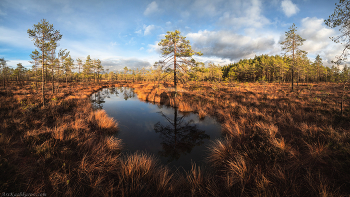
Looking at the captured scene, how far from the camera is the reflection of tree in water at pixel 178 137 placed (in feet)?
18.9

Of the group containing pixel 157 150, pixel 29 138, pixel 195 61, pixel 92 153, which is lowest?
pixel 157 150

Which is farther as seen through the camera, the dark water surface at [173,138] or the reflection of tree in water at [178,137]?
the reflection of tree in water at [178,137]

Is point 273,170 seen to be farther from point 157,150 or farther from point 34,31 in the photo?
point 34,31

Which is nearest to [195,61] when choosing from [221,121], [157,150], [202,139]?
[221,121]

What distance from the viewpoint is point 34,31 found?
9.94 meters

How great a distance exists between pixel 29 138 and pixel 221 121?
10.8 m

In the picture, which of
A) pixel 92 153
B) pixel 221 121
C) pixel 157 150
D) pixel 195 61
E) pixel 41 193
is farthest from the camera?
pixel 195 61

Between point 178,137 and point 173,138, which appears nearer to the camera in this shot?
point 173,138

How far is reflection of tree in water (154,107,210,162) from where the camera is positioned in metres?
5.76

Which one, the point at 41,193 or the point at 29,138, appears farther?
the point at 29,138

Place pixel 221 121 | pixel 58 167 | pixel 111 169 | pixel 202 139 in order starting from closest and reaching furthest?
pixel 58 167, pixel 111 169, pixel 202 139, pixel 221 121

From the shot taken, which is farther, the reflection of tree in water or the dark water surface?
the reflection of tree in water

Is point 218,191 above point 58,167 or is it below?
below

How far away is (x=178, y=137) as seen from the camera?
286 inches
